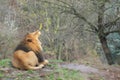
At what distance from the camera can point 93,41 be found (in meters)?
15.8

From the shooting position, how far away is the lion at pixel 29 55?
859 cm

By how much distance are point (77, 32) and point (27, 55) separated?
588 cm

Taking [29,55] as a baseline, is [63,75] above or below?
below

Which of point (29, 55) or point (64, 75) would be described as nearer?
point (64, 75)

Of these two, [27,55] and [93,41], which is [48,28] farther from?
[27,55]

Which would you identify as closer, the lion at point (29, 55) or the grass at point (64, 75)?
the grass at point (64, 75)

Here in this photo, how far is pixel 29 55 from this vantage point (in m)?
8.69

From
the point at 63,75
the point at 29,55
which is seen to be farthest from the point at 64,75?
the point at 29,55

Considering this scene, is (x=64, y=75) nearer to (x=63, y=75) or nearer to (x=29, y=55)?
(x=63, y=75)

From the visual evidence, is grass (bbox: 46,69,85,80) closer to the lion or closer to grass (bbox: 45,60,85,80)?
grass (bbox: 45,60,85,80)

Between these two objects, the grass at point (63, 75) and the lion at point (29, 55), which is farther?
the lion at point (29, 55)

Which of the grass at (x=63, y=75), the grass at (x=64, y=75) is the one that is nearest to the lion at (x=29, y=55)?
the grass at (x=63, y=75)

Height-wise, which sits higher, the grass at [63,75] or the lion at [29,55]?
the lion at [29,55]

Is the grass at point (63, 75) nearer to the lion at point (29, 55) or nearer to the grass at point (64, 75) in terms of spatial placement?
the grass at point (64, 75)
